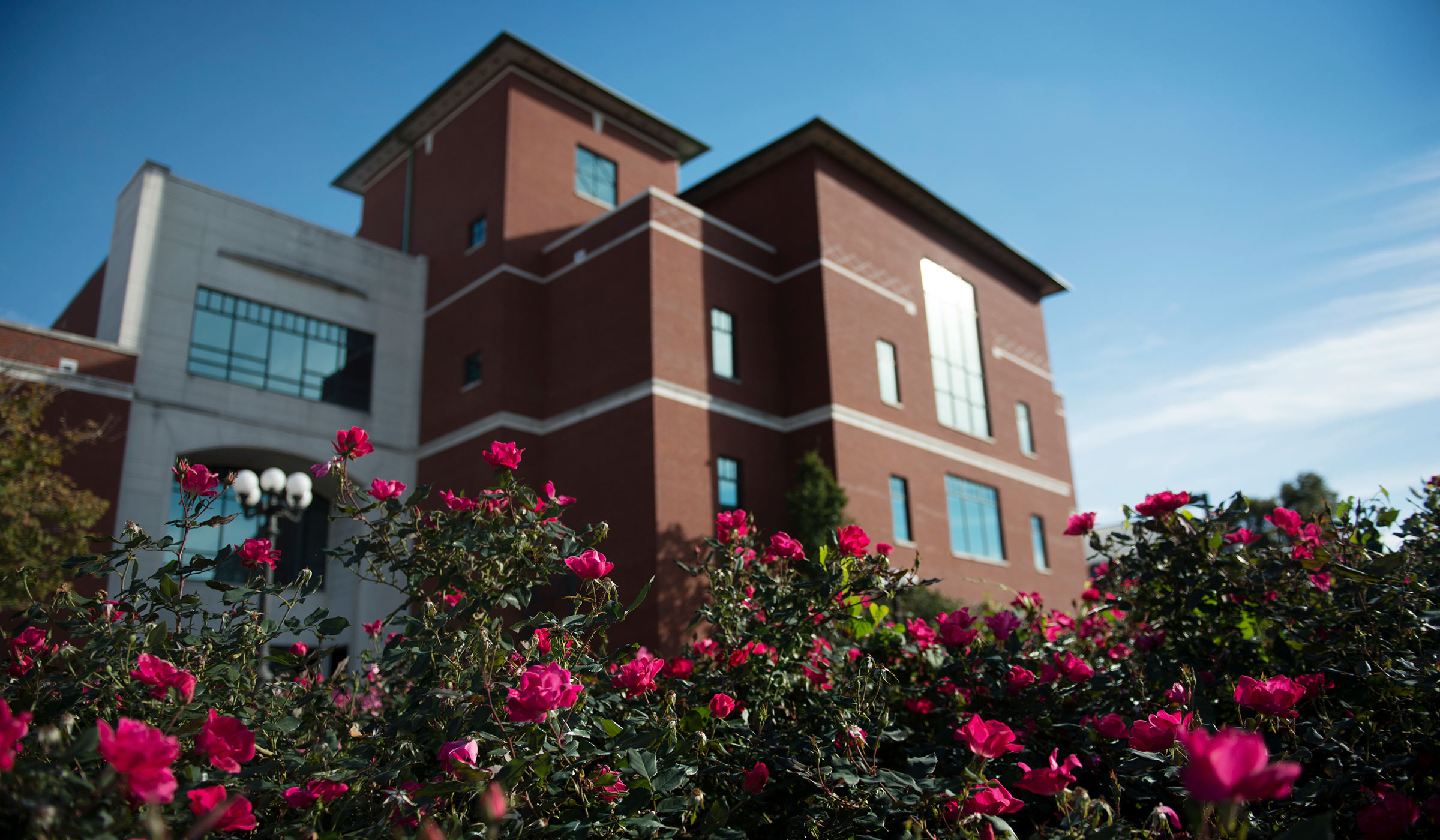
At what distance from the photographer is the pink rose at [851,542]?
404 cm

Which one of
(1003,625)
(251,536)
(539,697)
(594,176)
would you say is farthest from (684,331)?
→ (539,697)

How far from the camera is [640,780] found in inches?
Result: 108

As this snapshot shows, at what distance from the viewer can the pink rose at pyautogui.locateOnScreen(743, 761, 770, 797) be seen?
3074 millimetres

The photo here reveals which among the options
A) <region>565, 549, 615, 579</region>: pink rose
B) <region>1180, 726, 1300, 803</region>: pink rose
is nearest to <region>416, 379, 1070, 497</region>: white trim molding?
<region>565, 549, 615, 579</region>: pink rose

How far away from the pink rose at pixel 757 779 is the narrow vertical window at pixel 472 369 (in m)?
19.3

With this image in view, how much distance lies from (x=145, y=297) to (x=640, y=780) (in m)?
21.1

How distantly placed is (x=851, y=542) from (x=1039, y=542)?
23802 mm

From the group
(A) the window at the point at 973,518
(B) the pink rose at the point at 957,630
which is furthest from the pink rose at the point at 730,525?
(A) the window at the point at 973,518

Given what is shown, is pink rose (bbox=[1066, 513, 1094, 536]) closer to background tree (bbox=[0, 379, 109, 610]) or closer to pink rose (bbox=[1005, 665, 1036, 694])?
pink rose (bbox=[1005, 665, 1036, 694])

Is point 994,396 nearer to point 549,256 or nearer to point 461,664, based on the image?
point 549,256

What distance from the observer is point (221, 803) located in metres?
2.19

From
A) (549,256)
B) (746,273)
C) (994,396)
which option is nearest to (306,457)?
(549,256)

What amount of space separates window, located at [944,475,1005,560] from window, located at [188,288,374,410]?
1553 centimetres

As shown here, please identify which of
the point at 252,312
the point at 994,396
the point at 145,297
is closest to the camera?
the point at 145,297
